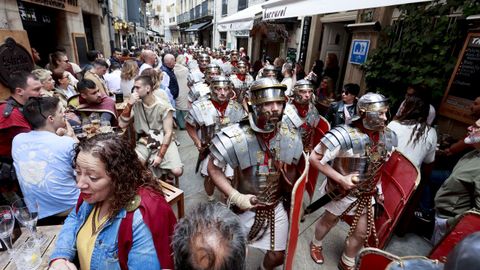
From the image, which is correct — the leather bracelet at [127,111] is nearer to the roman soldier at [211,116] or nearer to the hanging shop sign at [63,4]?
the roman soldier at [211,116]

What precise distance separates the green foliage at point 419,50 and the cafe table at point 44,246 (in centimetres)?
497

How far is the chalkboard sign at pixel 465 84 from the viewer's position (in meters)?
3.35

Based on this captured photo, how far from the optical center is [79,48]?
772cm

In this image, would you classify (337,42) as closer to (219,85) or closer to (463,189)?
(219,85)


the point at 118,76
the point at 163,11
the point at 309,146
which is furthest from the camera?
the point at 163,11

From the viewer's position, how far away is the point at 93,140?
56.1 inches

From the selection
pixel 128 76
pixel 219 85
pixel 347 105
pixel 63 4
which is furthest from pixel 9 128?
pixel 63 4

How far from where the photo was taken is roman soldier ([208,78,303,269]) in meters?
1.95

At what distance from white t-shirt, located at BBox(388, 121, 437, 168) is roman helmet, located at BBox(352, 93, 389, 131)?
2.09 feet

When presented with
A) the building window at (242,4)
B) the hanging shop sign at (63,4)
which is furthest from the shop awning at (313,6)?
the building window at (242,4)

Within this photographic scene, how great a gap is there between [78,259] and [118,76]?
4.98 meters

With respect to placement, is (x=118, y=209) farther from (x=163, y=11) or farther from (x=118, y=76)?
(x=163, y=11)

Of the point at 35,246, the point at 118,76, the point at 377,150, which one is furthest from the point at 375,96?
the point at 118,76

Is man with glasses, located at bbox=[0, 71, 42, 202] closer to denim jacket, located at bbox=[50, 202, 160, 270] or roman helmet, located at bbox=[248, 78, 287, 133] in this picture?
denim jacket, located at bbox=[50, 202, 160, 270]
